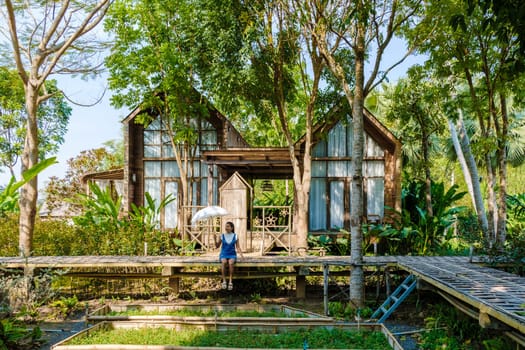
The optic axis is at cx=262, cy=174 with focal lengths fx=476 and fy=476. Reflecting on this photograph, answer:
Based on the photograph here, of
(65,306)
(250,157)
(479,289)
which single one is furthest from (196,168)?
(479,289)

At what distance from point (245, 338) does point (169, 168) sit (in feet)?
33.6

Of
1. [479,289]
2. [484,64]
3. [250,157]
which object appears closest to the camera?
[479,289]

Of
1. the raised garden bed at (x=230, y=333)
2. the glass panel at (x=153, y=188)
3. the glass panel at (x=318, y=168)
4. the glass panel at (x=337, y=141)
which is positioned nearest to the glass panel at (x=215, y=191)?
the glass panel at (x=153, y=188)

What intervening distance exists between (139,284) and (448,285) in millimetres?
8567

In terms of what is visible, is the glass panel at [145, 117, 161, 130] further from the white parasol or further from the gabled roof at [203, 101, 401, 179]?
the white parasol

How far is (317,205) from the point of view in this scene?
15.5 metres

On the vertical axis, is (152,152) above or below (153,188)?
above

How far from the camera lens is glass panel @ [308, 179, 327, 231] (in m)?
15.4

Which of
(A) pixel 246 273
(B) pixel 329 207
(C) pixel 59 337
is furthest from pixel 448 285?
(B) pixel 329 207

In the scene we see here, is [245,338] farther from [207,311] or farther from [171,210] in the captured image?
[171,210]

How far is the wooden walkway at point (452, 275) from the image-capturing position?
5.70 metres

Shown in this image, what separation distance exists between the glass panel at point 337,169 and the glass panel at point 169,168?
18.0ft

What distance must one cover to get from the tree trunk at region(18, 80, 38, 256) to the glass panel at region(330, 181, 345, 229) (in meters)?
8.79

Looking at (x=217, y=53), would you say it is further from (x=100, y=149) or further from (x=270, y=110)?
(x=100, y=149)
